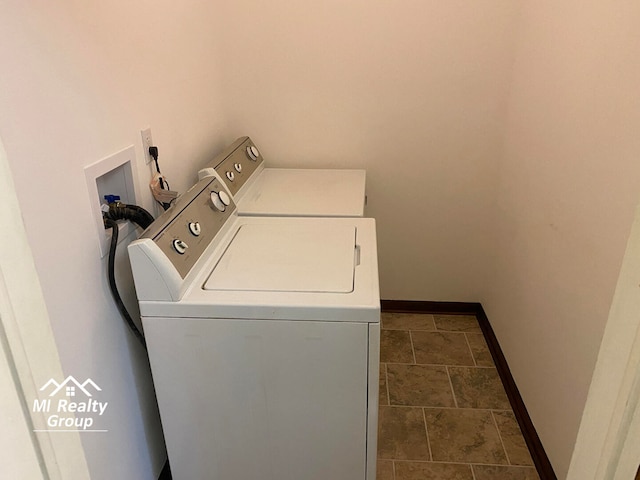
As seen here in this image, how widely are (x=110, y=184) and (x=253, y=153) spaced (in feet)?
3.24

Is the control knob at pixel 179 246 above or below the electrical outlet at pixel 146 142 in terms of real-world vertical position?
below

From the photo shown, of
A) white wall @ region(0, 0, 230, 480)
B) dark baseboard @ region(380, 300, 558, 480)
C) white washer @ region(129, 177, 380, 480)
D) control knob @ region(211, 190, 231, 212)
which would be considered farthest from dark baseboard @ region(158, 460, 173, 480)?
dark baseboard @ region(380, 300, 558, 480)

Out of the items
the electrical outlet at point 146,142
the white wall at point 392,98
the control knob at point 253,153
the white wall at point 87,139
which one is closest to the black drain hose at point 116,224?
the white wall at point 87,139

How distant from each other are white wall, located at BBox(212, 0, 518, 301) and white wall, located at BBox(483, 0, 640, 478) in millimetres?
189

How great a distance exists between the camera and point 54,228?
105 cm

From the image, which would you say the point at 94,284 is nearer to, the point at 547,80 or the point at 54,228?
the point at 54,228

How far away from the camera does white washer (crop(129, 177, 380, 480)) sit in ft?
4.15

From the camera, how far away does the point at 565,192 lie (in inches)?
64.3

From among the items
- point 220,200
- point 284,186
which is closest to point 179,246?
point 220,200

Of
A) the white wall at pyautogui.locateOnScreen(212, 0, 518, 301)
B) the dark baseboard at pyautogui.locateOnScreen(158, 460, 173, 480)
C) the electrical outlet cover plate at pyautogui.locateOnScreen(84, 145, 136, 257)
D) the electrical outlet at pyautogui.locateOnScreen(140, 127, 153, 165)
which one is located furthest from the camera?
the white wall at pyautogui.locateOnScreen(212, 0, 518, 301)

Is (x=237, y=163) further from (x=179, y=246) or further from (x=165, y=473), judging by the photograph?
(x=165, y=473)

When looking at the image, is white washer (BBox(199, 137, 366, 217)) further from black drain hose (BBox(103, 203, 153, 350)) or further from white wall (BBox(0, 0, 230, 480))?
black drain hose (BBox(103, 203, 153, 350))

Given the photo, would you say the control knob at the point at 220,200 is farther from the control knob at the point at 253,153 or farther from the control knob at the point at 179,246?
the control knob at the point at 253,153

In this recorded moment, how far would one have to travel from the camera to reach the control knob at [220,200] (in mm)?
1634
